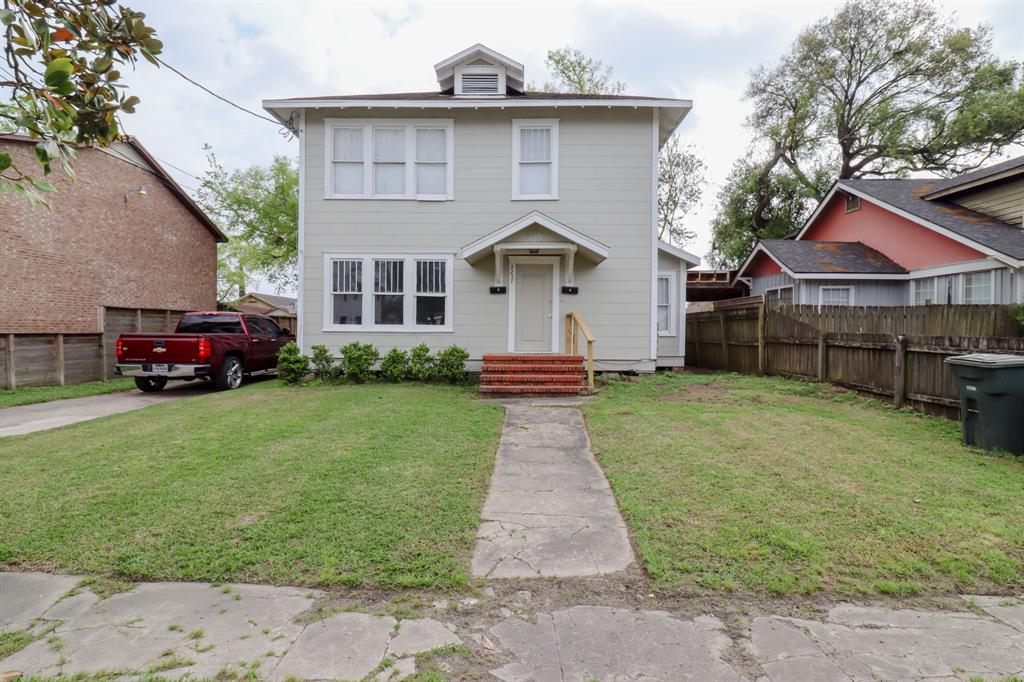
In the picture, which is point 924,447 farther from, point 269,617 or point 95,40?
point 95,40

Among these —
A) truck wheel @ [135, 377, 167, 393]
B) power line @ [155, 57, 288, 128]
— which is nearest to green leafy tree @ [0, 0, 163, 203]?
power line @ [155, 57, 288, 128]

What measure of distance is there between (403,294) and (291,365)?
2908 millimetres

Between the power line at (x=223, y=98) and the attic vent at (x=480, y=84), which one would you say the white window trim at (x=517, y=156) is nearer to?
the attic vent at (x=480, y=84)

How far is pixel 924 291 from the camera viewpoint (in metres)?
14.6

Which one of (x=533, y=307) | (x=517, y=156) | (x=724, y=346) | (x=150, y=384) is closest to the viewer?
(x=517, y=156)

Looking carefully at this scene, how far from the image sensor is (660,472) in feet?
15.9

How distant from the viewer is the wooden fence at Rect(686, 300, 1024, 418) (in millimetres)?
7228

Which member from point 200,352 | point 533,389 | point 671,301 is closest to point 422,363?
point 533,389

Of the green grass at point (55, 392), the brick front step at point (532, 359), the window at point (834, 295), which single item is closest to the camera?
the brick front step at point (532, 359)

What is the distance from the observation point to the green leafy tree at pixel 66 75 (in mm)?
2289

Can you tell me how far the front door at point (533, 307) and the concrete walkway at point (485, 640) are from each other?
898cm

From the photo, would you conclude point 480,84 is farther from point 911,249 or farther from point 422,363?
point 911,249

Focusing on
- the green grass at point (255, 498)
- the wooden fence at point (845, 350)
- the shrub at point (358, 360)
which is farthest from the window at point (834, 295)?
Result: the shrub at point (358, 360)

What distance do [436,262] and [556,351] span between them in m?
3.48
